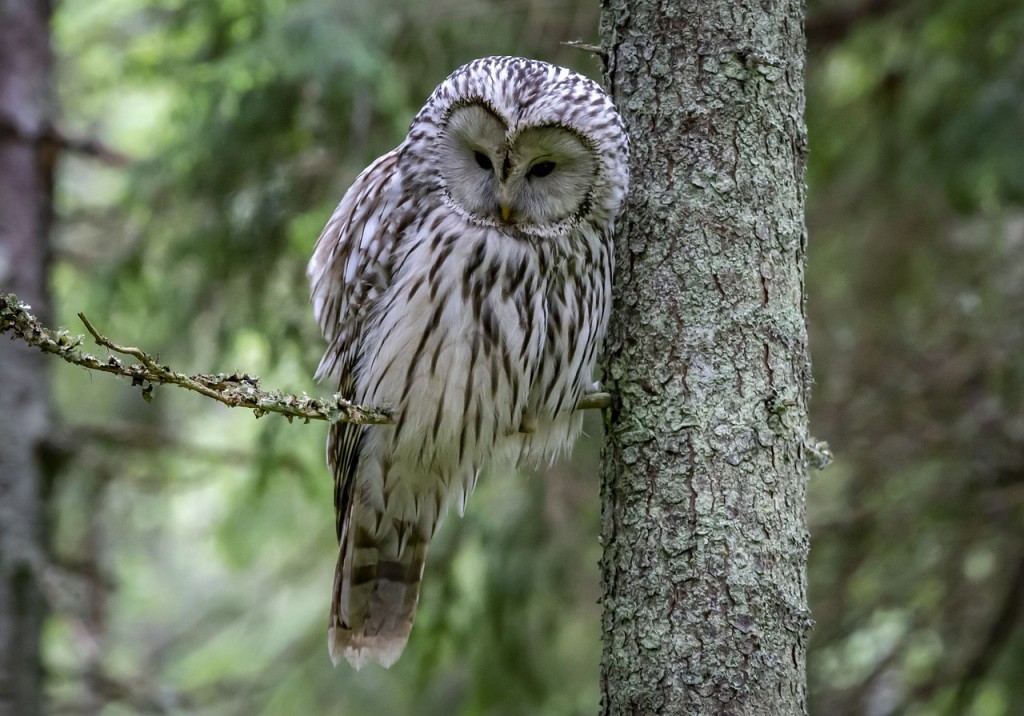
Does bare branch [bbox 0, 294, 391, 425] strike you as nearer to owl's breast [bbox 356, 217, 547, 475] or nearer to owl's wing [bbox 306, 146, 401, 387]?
owl's breast [bbox 356, 217, 547, 475]

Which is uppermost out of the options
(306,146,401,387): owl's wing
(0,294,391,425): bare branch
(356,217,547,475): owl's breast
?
(306,146,401,387): owl's wing

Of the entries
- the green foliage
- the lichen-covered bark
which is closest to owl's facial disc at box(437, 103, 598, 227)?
the lichen-covered bark

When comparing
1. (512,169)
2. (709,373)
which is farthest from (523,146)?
(709,373)

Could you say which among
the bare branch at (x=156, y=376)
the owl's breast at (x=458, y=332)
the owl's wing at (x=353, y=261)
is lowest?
the bare branch at (x=156, y=376)

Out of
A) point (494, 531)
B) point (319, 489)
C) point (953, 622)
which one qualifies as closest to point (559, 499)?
point (494, 531)

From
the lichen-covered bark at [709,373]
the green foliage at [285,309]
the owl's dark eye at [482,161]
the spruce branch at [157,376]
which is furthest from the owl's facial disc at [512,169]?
the green foliage at [285,309]

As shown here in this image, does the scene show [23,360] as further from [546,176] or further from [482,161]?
[546,176]

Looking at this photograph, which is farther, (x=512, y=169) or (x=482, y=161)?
(x=482, y=161)

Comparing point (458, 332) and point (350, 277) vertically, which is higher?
point (350, 277)

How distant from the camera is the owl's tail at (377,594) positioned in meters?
3.80

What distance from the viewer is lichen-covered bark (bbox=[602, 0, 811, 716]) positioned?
8.40ft

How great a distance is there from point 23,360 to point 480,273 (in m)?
3.05

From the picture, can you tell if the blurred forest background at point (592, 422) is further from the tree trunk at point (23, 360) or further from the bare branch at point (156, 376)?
the bare branch at point (156, 376)

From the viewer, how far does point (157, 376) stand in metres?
2.11
